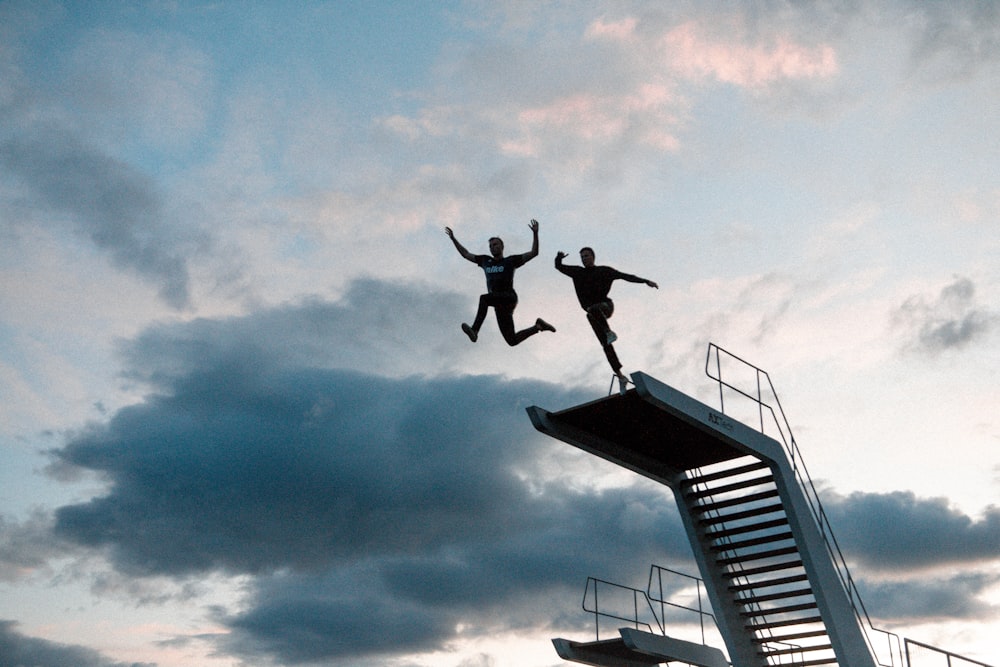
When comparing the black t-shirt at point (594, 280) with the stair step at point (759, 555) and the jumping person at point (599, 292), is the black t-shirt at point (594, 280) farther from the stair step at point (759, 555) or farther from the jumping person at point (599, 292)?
the stair step at point (759, 555)

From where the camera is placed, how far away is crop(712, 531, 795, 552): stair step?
1766 centimetres

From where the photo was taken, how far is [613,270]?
1631cm

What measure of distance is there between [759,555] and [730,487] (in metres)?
1.29

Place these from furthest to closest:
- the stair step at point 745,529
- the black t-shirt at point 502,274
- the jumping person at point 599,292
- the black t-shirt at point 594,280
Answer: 1. the stair step at point 745,529
2. the black t-shirt at point 594,280
3. the jumping person at point 599,292
4. the black t-shirt at point 502,274

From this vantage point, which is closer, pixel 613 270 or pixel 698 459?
pixel 613 270

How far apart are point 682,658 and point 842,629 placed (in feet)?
10.2

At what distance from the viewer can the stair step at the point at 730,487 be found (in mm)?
17812

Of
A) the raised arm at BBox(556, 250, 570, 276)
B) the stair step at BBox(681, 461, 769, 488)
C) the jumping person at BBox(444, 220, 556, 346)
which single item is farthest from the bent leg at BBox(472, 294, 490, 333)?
the stair step at BBox(681, 461, 769, 488)

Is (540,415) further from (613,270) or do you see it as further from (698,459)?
(698,459)

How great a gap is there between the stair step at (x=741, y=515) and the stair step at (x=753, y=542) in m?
0.42

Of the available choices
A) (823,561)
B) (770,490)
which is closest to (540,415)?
(770,490)

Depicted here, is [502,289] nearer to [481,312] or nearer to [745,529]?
[481,312]

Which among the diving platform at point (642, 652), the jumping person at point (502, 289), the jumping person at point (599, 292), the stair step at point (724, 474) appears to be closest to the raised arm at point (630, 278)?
the jumping person at point (599, 292)

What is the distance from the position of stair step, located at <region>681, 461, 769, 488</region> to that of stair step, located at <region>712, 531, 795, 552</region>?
1.18 metres
